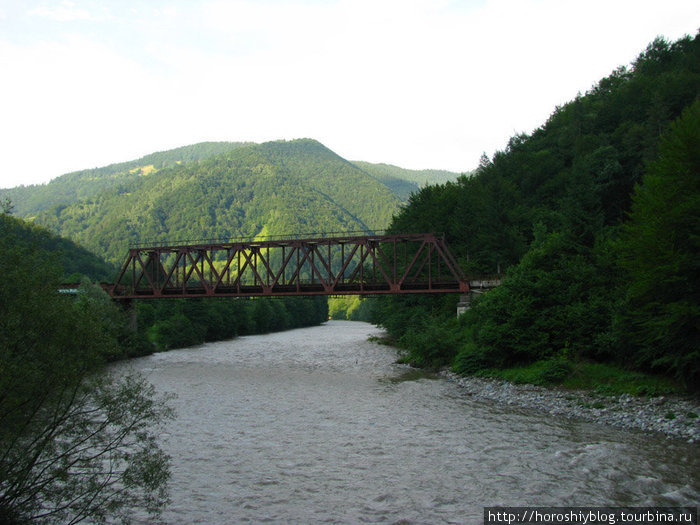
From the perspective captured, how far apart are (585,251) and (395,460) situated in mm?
26013

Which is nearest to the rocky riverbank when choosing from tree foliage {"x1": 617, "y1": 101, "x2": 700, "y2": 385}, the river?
the river

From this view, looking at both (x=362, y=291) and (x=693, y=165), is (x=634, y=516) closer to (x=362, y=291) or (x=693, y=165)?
(x=693, y=165)

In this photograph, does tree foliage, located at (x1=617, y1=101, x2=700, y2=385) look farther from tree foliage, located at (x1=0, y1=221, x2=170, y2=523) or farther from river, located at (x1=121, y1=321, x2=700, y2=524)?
tree foliage, located at (x1=0, y1=221, x2=170, y2=523)

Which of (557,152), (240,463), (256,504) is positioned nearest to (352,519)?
(256,504)

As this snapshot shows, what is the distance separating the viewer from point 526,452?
20875 millimetres

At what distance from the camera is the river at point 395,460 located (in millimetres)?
16109

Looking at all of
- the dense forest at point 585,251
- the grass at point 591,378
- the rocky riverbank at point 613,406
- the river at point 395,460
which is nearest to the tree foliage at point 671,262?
the dense forest at point 585,251

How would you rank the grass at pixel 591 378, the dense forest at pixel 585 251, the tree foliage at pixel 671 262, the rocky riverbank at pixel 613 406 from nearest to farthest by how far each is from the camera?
the rocky riverbank at pixel 613 406 < the tree foliage at pixel 671 262 < the dense forest at pixel 585 251 < the grass at pixel 591 378

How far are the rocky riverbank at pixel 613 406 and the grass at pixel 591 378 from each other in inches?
22.2

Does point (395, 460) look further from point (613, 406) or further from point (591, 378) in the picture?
point (591, 378)

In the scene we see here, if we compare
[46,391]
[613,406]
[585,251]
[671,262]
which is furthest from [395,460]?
[585,251]

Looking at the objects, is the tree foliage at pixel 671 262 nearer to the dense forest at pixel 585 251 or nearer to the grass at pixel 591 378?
the dense forest at pixel 585 251

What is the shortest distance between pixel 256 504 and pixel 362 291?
40.0 meters

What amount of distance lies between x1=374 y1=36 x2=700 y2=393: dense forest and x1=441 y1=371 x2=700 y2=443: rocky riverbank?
1483mm
